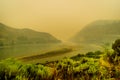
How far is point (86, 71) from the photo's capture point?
331 cm

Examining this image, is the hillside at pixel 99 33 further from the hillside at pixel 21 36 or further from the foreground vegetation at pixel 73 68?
the hillside at pixel 21 36

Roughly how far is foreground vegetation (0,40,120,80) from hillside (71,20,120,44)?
0.45 ft

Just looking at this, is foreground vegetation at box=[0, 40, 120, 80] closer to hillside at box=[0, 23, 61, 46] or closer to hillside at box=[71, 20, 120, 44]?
hillside at box=[71, 20, 120, 44]

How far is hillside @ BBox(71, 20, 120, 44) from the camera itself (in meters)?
3.50

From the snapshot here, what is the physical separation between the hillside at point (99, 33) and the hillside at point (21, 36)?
368 millimetres

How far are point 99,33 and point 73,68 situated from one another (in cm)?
68

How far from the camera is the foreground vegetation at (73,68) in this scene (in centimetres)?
304

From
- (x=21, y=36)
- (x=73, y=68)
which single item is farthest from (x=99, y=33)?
(x=21, y=36)

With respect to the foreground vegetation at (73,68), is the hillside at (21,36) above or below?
above

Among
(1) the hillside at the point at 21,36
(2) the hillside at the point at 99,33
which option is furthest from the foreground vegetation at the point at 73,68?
(1) the hillside at the point at 21,36

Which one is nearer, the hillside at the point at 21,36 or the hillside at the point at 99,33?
the hillside at the point at 21,36

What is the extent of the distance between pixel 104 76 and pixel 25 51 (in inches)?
41.4

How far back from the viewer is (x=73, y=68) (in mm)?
3273

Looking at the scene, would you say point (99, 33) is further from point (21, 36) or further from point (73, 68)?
point (21, 36)
